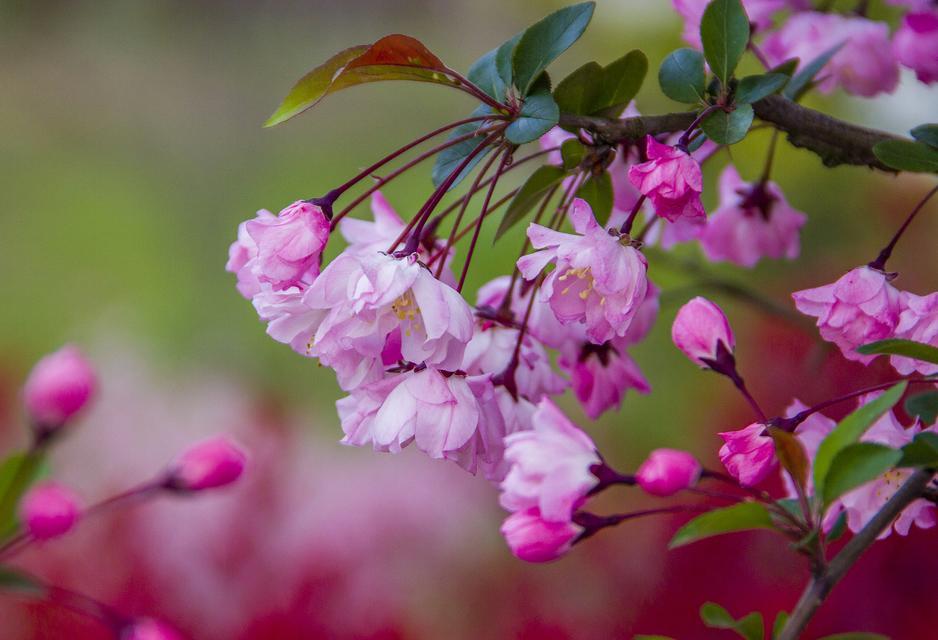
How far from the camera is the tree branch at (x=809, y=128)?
0.37 m

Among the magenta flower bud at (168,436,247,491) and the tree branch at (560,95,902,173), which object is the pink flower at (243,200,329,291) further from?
the magenta flower bud at (168,436,247,491)

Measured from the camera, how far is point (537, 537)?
0.34 meters

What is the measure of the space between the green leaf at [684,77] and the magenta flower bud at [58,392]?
16.0 inches

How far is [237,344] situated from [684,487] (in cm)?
103

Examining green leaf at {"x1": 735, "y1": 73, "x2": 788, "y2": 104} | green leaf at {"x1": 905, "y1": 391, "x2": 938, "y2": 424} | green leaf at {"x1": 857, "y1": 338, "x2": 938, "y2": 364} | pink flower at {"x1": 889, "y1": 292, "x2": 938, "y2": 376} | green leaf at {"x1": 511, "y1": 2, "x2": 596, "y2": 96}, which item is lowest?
green leaf at {"x1": 905, "y1": 391, "x2": 938, "y2": 424}

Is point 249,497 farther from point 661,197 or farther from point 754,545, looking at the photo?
point 661,197

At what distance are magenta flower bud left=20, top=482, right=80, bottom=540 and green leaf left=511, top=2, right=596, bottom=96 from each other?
0.36 meters

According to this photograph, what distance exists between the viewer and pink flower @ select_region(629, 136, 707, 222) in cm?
32

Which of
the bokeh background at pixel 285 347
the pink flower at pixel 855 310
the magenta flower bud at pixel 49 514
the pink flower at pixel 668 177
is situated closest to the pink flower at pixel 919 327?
the pink flower at pixel 855 310

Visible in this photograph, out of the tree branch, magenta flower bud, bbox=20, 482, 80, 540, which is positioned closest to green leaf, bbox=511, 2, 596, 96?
the tree branch

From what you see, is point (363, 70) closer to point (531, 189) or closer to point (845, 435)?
point (531, 189)

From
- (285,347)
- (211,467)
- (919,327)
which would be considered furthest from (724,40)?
(285,347)

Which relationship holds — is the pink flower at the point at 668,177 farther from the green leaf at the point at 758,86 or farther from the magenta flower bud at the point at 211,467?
the magenta flower bud at the point at 211,467

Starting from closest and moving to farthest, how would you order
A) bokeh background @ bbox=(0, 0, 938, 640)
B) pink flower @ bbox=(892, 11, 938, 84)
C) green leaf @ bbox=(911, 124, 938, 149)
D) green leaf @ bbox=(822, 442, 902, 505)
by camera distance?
green leaf @ bbox=(822, 442, 902, 505)
green leaf @ bbox=(911, 124, 938, 149)
pink flower @ bbox=(892, 11, 938, 84)
bokeh background @ bbox=(0, 0, 938, 640)
